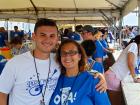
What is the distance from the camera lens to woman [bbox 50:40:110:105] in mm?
2156

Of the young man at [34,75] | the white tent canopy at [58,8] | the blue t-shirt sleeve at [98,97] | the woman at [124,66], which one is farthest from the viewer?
the white tent canopy at [58,8]

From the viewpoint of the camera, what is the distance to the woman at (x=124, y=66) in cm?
416

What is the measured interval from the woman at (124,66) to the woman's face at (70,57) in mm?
1880

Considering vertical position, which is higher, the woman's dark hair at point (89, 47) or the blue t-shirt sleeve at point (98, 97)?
the woman's dark hair at point (89, 47)

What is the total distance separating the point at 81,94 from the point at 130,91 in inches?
65.4

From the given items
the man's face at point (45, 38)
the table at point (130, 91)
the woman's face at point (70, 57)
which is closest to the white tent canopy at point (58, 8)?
the table at point (130, 91)

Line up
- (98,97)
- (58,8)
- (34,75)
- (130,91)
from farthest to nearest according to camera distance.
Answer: (58,8) → (130,91) → (34,75) → (98,97)

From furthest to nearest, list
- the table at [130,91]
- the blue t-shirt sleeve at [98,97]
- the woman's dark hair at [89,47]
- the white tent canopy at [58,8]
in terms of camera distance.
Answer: the white tent canopy at [58,8] < the woman's dark hair at [89,47] < the table at [130,91] < the blue t-shirt sleeve at [98,97]

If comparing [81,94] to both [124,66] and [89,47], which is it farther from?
[124,66]

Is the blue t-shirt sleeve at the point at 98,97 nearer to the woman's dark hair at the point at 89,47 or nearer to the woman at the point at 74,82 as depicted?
the woman at the point at 74,82

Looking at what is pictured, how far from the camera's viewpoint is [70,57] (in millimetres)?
2299

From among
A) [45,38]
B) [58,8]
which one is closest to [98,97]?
[45,38]

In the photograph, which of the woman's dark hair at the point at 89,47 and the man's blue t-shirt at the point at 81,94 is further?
the woman's dark hair at the point at 89,47

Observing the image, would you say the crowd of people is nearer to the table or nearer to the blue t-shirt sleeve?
the blue t-shirt sleeve
